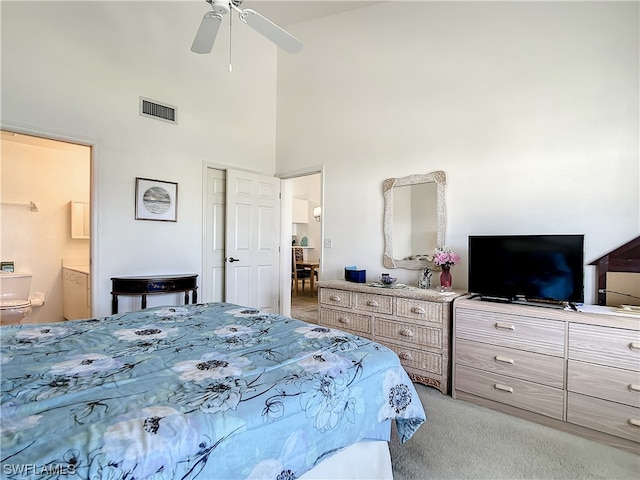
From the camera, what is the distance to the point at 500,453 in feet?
6.31

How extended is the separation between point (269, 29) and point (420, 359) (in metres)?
2.84

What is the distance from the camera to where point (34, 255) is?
14.8ft

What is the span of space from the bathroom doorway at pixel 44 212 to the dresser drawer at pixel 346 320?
3.26m

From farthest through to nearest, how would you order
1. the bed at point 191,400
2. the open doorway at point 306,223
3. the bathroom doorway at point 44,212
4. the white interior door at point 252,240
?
1. the open doorway at point 306,223
2. the bathroom doorway at point 44,212
3. the white interior door at point 252,240
4. the bed at point 191,400

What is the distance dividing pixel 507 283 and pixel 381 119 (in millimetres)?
2202

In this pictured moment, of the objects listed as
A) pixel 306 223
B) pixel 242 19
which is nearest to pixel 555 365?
pixel 242 19

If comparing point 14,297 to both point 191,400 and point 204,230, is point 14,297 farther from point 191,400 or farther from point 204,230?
point 191,400

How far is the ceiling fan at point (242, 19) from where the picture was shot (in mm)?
2186

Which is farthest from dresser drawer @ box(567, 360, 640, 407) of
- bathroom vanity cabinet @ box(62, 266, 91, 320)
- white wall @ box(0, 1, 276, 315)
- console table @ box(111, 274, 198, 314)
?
bathroom vanity cabinet @ box(62, 266, 91, 320)

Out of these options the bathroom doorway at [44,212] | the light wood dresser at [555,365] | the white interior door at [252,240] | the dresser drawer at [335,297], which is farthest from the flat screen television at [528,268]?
the bathroom doorway at [44,212]

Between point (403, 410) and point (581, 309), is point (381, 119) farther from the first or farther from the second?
point (403, 410)

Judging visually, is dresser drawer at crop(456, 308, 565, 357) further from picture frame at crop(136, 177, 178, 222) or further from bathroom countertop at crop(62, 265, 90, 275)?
bathroom countertop at crop(62, 265, 90, 275)

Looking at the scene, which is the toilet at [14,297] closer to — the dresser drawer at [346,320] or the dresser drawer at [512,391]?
the dresser drawer at [346,320]

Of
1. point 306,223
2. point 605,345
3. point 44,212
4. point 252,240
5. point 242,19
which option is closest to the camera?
point 605,345
